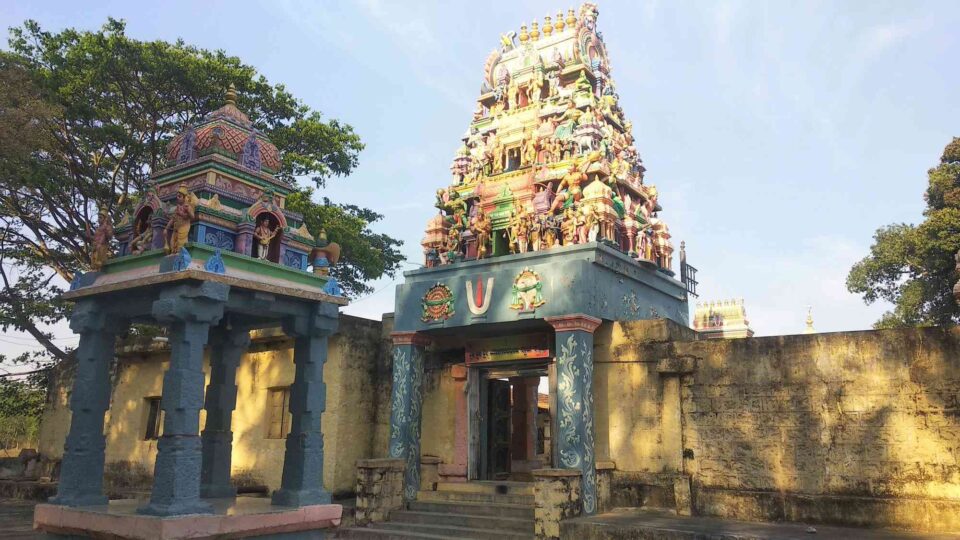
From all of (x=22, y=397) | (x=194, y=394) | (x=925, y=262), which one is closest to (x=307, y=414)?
(x=194, y=394)

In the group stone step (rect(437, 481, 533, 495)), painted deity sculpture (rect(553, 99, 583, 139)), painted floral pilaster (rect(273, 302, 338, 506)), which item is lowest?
stone step (rect(437, 481, 533, 495))

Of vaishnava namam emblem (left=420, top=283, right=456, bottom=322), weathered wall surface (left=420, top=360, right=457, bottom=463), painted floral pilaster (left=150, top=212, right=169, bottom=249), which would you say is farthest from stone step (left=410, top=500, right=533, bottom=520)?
painted floral pilaster (left=150, top=212, right=169, bottom=249)

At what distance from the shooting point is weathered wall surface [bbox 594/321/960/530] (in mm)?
9500

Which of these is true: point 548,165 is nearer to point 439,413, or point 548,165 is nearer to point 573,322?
point 573,322

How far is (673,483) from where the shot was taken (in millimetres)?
11242

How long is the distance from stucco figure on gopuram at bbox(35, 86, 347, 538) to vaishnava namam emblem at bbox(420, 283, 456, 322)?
14.5 feet

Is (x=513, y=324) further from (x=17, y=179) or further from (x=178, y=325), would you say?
(x=17, y=179)

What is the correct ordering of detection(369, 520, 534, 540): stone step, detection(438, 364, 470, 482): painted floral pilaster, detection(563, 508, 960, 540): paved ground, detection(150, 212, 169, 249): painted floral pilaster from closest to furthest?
1. detection(150, 212, 169, 249): painted floral pilaster
2. detection(563, 508, 960, 540): paved ground
3. detection(369, 520, 534, 540): stone step
4. detection(438, 364, 470, 482): painted floral pilaster

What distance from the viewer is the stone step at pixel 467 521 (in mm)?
11250

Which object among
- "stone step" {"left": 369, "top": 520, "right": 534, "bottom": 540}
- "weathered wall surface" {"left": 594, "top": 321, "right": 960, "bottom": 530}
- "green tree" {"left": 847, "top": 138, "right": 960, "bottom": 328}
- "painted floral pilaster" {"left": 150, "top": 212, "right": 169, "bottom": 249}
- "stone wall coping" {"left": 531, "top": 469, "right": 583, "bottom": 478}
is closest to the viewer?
"painted floral pilaster" {"left": 150, "top": 212, "right": 169, "bottom": 249}

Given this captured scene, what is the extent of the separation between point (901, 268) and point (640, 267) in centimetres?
1418

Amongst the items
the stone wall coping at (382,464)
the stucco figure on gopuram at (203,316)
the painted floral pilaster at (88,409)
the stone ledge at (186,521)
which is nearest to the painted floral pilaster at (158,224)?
the stucco figure on gopuram at (203,316)

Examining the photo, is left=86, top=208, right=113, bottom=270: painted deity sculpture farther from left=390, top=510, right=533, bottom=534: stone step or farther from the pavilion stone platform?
left=390, top=510, right=533, bottom=534: stone step

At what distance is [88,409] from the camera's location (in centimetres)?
784
